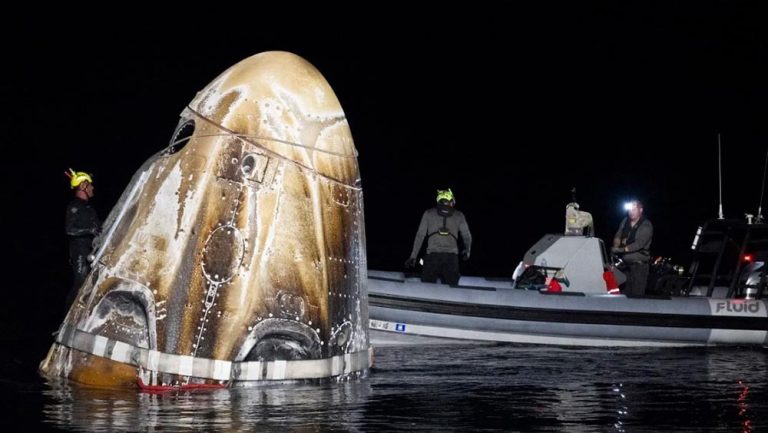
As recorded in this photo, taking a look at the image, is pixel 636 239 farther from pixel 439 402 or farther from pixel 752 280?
pixel 439 402

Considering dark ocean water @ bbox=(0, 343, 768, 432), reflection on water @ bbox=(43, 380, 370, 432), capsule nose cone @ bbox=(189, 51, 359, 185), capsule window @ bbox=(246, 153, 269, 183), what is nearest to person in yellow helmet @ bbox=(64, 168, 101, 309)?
dark ocean water @ bbox=(0, 343, 768, 432)

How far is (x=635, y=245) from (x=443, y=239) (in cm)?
228

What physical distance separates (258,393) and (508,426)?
5.18 feet

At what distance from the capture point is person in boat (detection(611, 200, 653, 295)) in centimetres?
Answer: 1588

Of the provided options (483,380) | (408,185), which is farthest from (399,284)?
(408,185)

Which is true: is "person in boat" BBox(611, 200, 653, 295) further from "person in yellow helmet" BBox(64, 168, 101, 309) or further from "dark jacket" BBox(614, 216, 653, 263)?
"person in yellow helmet" BBox(64, 168, 101, 309)

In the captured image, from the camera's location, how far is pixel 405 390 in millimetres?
10227

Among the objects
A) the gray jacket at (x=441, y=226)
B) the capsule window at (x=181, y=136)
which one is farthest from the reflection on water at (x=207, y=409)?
the gray jacket at (x=441, y=226)

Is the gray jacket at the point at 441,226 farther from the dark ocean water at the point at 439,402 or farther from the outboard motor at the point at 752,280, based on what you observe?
the outboard motor at the point at 752,280

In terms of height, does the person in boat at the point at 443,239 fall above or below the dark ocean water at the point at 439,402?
above

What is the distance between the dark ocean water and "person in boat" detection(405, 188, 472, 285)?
2530mm

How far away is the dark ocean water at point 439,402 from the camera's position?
327 inches

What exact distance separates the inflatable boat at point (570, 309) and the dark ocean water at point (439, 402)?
6.66 ft

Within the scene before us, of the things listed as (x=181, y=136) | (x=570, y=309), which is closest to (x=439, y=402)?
(x=181, y=136)
